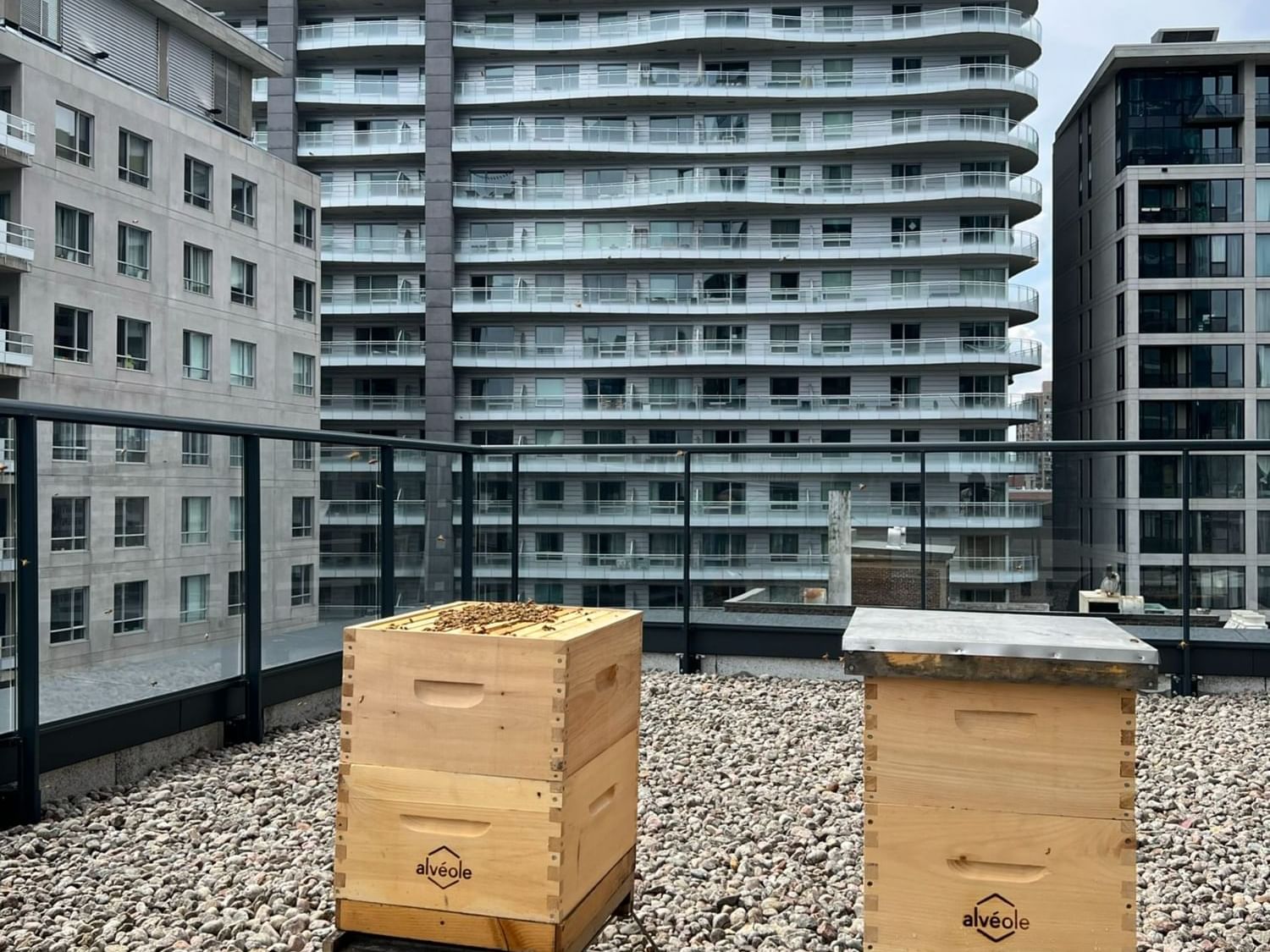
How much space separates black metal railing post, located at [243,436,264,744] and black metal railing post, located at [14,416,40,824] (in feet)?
4.40

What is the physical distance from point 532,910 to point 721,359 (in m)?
44.0

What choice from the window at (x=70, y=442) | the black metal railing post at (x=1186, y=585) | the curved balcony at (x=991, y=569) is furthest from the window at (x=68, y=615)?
the black metal railing post at (x=1186, y=585)

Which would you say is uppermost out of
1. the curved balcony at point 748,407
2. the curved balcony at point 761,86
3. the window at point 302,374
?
the curved balcony at point 761,86

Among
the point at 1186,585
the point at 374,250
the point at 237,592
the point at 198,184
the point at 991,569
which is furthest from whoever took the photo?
the point at 374,250

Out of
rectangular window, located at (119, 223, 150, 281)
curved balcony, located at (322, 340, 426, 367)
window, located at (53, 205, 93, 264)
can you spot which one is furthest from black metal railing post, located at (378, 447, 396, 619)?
curved balcony, located at (322, 340, 426, 367)

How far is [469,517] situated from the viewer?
853cm

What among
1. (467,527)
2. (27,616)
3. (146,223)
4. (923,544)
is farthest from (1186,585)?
(146,223)

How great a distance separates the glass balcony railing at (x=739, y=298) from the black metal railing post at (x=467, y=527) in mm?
39046

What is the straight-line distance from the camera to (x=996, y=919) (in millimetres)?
2639

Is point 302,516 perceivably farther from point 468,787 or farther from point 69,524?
point 468,787

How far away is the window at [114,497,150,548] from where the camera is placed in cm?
501

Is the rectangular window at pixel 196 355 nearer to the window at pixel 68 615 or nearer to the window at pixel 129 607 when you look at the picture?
the window at pixel 129 607

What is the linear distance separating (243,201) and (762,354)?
22.3 metres

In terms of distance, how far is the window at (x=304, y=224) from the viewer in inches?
1684
